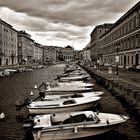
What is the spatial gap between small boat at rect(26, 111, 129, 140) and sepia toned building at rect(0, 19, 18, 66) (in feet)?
238

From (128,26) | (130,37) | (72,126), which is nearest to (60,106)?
(72,126)

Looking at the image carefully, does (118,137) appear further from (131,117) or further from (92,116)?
(131,117)

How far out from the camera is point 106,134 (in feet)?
40.2

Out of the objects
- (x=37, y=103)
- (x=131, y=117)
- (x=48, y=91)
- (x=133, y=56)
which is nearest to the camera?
(x=131, y=117)

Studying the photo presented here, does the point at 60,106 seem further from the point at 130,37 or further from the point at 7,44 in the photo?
the point at 7,44

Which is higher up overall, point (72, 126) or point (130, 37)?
point (130, 37)

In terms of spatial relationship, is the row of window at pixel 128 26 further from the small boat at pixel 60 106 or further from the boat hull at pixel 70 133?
the boat hull at pixel 70 133

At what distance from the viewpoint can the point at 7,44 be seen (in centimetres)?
8850

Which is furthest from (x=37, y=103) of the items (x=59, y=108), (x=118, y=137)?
(x=118, y=137)

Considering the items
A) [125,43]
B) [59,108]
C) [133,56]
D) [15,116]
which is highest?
[125,43]

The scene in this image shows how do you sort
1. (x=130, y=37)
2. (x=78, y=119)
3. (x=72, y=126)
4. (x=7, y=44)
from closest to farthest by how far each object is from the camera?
(x=72, y=126) → (x=78, y=119) → (x=130, y=37) → (x=7, y=44)

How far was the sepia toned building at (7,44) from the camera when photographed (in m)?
81.3

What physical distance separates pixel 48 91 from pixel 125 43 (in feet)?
130

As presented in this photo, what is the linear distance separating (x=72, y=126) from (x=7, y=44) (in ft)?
274
